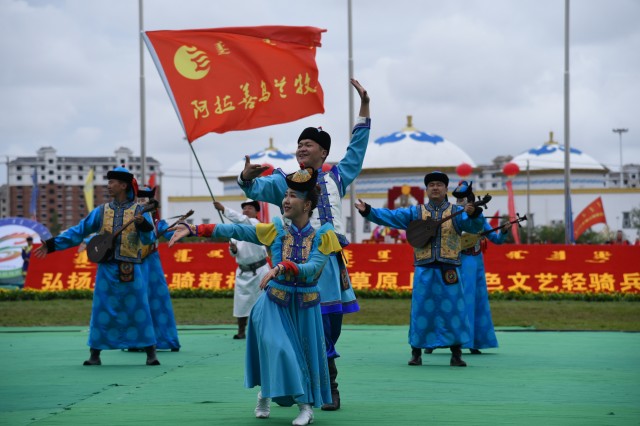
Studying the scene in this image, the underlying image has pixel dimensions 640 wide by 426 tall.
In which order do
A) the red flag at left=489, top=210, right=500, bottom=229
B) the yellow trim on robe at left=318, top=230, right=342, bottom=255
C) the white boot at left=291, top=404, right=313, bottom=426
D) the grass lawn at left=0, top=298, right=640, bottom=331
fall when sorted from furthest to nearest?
the grass lawn at left=0, top=298, right=640, bottom=331 < the red flag at left=489, top=210, right=500, bottom=229 < the yellow trim on robe at left=318, top=230, right=342, bottom=255 < the white boot at left=291, top=404, right=313, bottom=426

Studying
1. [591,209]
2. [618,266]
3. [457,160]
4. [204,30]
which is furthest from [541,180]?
[204,30]

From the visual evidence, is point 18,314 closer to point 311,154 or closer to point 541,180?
point 311,154

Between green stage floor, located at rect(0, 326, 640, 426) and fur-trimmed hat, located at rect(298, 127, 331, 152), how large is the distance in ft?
5.45

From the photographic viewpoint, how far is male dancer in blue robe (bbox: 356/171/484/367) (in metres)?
9.85

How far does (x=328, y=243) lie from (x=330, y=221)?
2.00 ft

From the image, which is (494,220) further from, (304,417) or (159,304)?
(304,417)

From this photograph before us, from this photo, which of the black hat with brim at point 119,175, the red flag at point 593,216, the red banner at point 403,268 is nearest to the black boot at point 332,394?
the black hat with brim at point 119,175

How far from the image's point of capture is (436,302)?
33.0 ft

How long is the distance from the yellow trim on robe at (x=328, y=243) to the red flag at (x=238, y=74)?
11.0 ft

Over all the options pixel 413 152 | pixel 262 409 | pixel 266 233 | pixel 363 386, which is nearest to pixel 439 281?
pixel 363 386

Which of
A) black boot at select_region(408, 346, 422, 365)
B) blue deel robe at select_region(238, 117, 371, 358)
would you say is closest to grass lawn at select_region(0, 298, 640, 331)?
black boot at select_region(408, 346, 422, 365)

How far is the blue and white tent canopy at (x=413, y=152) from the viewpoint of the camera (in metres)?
71.9

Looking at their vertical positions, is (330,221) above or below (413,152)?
below

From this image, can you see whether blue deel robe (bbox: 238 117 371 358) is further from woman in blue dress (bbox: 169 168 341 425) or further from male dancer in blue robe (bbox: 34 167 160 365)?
male dancer in blue robe (bbox: 34 167 160 365)
